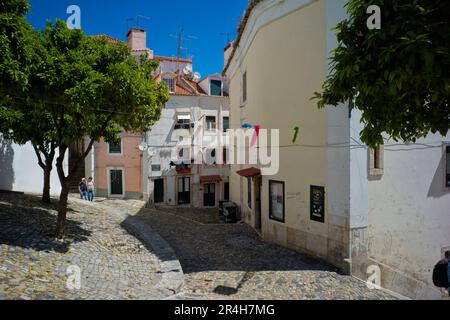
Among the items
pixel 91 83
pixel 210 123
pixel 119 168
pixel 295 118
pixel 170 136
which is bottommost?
pixel 119 168

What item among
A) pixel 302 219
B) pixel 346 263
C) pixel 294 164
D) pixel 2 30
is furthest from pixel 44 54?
pixel 346 263

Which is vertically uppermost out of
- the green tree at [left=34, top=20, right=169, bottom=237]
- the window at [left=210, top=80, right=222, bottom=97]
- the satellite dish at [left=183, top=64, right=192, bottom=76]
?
the satellite dish at [left=183, top=64, right=192, bottom=76]

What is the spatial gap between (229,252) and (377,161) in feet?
17.6

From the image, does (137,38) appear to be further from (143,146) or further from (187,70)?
(143,146)

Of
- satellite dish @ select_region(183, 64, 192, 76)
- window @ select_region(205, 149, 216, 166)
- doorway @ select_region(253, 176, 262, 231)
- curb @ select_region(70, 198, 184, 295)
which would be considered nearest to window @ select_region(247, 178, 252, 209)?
doorway @ select_region(253, 176, 262, 231)

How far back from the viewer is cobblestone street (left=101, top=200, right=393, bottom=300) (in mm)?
7566

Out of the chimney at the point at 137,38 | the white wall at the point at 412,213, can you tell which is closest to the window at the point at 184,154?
the chimney at the point at 137,38

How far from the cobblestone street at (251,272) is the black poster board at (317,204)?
1.30 m

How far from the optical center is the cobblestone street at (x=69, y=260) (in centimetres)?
599

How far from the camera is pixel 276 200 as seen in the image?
1181cm

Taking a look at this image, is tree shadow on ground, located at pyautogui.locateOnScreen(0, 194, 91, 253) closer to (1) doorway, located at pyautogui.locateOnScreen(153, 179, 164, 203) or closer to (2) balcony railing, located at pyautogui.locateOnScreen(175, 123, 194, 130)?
(1) doorway, located at pyautogui.locateOnScreen(153, 179, 164, 203)

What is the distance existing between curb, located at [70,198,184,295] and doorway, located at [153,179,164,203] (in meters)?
9.47

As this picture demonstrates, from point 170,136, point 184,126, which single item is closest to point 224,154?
point 184,126

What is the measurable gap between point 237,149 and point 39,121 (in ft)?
31.3
